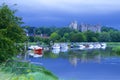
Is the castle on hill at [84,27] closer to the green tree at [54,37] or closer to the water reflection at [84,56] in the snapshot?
the green tree at [54,37]

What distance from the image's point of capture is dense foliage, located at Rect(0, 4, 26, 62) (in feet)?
66.7

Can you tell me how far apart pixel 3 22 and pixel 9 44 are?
1.66 meters

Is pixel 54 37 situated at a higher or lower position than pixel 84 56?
higher

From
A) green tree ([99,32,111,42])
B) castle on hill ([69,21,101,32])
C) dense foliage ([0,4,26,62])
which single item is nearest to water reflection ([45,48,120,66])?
dense foliage ([0,4,26,62])

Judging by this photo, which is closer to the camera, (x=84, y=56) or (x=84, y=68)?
(x=84, y=68)

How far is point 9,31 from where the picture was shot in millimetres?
21578

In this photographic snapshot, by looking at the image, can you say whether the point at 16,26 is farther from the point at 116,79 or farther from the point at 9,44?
the point at 116,79

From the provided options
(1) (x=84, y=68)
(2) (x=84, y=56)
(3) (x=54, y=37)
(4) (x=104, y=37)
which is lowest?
(1) (x=84, y=68)

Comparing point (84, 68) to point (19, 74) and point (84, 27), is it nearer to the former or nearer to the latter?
point (19, 74)

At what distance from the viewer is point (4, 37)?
20.3 metres

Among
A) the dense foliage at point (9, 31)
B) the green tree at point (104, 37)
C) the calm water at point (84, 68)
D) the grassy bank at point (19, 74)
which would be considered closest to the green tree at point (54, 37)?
the green tree at point (104, 37)

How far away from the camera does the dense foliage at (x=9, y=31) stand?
20328 millimetres

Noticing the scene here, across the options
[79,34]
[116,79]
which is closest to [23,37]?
[116,79]

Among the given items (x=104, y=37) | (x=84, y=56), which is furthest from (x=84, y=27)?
(x=84, y=56)
